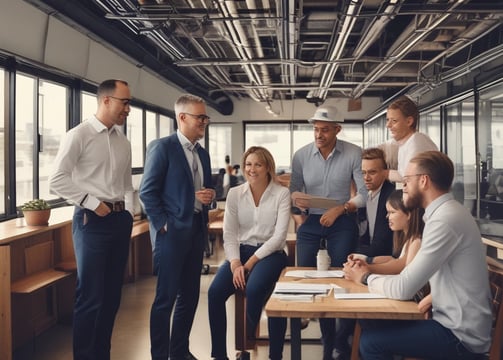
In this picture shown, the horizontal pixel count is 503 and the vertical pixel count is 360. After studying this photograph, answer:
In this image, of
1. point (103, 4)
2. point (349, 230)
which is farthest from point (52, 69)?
point (349, 230)

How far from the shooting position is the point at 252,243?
12.5 ft

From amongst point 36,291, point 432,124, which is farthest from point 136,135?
point 36,291

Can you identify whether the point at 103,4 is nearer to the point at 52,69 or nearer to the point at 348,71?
the point at 52,69

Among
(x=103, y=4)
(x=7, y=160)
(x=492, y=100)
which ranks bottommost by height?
(x=7, y=160)

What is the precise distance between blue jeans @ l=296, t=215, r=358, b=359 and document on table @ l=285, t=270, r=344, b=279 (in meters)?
0.59

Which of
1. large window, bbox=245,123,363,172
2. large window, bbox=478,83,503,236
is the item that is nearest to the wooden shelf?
large window, bbox=478,83,503,236

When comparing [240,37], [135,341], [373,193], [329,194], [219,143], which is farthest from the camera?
[219,143]

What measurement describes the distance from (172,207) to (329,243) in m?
1.03

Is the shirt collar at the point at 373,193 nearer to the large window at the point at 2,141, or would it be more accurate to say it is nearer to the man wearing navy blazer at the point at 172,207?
the man wearing navy blazer at the point at 172,207

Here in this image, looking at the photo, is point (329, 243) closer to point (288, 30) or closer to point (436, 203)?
point (436, 203)

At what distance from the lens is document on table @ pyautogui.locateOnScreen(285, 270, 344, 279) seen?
9.66 ft

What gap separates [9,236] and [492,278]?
290cm

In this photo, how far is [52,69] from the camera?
568 cm

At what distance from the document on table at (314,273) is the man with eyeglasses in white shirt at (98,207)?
1052 millimetres
